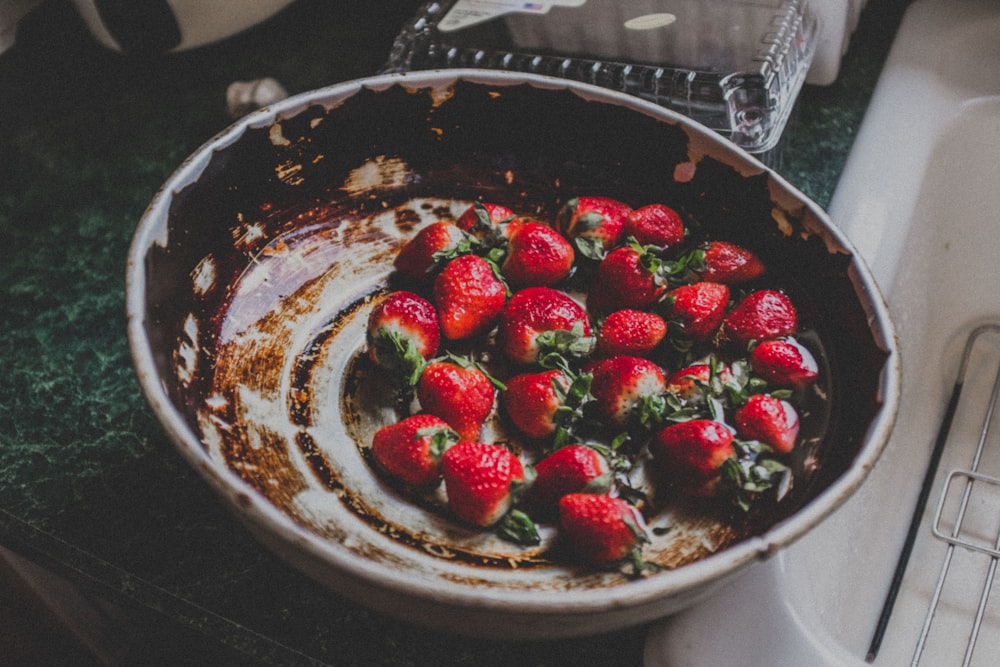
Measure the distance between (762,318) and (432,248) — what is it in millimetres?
287

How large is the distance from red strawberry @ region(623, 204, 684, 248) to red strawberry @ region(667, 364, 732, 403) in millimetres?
143

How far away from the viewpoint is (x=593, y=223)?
766 mm

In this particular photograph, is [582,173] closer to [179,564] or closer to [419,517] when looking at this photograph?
[419,517]

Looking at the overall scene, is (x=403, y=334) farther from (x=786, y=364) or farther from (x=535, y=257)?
(x=786, y=364)

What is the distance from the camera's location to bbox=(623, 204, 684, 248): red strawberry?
2.48 feet

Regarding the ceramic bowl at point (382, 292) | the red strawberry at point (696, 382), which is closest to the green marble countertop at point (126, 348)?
the ceramic bowl at point (382, 292)

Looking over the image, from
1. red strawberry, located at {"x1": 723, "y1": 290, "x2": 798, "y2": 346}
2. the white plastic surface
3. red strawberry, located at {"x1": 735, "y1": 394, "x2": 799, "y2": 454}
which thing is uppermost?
red strawberry, located at {"x1": 723, "y1": 290, "x2": 798, "y2": 346}

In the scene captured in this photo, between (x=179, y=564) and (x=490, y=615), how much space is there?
0.30 meters

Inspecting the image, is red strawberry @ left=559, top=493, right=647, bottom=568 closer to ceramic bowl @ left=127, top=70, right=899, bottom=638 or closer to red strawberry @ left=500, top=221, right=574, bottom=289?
ceramic bowl @ left=127, top=70, right=899, bottom=638

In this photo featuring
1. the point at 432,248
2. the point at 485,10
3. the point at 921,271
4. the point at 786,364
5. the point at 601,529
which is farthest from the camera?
the point at 485,10

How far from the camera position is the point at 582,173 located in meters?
0.82

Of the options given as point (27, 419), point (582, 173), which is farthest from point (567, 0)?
point (27, 419)

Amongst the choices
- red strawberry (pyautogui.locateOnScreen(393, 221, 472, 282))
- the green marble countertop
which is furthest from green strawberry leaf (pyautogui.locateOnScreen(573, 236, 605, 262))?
the green marble countertop

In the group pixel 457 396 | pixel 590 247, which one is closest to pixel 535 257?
pixel 590 247
